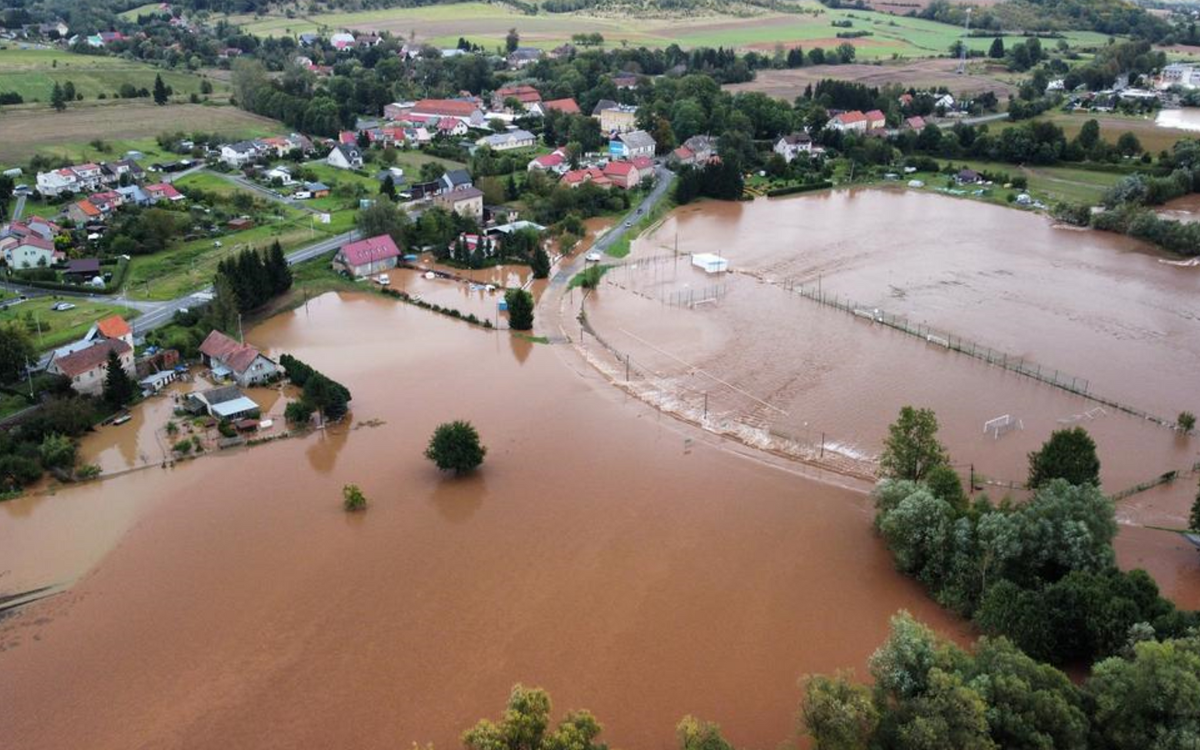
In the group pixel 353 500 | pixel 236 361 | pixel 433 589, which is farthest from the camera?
pixel 236 361

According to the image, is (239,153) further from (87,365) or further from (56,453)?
(56,453)

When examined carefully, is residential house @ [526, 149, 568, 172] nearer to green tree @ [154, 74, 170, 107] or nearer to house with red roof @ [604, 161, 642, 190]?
house with red roof @ [604, 161, 642, 190]

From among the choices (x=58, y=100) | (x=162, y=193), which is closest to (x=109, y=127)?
(x=58, y=100)

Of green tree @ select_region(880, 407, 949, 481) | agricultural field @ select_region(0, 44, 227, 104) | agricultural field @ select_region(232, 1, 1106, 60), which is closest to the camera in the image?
green tree @ select_region(880, 407, 949, 481)

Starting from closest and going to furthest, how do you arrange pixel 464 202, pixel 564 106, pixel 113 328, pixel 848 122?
pixel 113 328 < pixel 464 202 < pixel 848 122 < pixel 564 106

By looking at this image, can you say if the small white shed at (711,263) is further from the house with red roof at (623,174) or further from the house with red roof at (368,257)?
the house with red roof at (368,257)

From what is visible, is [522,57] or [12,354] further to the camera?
[522,57]

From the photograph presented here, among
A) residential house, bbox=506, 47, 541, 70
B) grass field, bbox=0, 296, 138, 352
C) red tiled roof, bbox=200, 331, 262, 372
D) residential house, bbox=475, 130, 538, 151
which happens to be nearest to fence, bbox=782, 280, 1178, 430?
red tiled roof, bbox=200, 331, 262, 372
